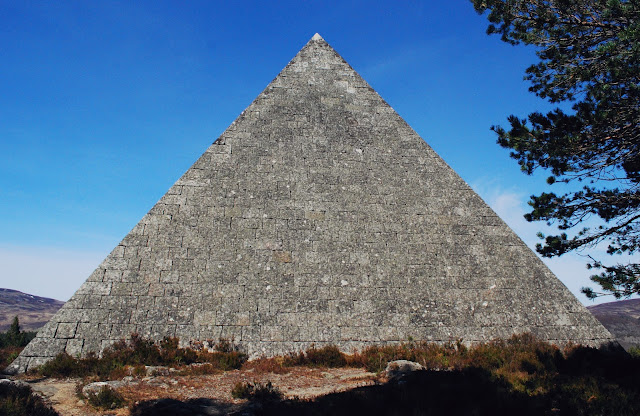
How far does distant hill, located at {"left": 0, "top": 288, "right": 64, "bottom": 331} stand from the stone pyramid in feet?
261

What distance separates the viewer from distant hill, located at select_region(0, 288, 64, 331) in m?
76.8

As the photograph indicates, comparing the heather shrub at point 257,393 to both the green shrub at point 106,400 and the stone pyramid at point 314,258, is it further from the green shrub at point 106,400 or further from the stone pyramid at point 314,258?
the green shrub at point 106,400

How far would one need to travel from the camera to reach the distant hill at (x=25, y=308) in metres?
76.8

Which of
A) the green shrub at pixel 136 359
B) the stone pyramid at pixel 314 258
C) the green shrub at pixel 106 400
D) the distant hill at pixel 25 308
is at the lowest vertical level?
the green shrub at pixel 106 400

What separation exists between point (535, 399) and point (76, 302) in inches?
370

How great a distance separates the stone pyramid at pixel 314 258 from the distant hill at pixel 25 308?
7954 cm

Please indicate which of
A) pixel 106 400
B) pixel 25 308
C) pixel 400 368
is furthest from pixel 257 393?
pixel 25 308

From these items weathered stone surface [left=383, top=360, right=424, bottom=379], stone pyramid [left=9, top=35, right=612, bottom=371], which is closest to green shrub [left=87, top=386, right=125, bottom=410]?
stone pyramid [left=9, top=35, right=612, bottom=371]

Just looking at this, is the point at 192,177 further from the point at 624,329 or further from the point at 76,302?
the point at 624,329

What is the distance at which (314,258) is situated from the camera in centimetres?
993

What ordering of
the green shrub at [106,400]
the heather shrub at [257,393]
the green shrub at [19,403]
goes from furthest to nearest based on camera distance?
the heather shrub at [257,393] → the green shrub at [106,400] → the green shrub at [19,403]

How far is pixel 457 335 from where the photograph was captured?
941 cm

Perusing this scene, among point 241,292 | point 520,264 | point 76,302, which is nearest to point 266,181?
point 241,292

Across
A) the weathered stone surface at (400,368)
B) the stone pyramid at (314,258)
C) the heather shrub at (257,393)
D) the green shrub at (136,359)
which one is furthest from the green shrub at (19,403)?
the weathered stone surface at (400,368)
